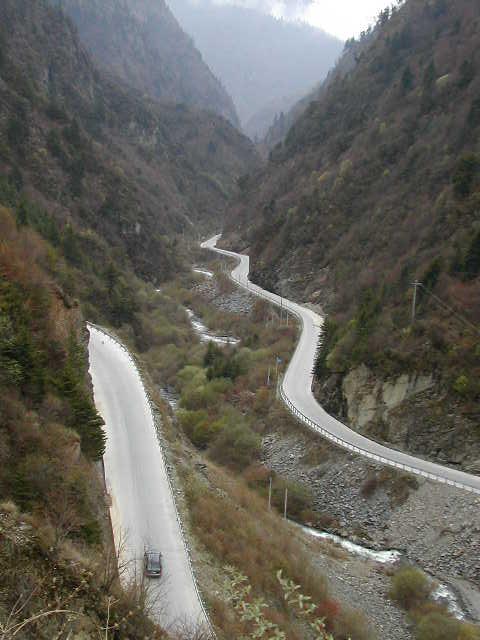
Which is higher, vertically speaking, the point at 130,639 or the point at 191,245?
the point at 130,639

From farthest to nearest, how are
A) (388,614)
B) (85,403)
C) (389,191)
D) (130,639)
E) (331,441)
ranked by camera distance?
(389,191), (331,441), (388,614), (85,403), (130,639)

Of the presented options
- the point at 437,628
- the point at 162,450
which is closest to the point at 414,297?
the point at 162,450

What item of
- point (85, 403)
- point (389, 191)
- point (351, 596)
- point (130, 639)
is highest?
point (389, 191)

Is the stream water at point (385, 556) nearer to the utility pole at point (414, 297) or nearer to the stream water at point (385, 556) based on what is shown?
the stream water at point (385, 556)

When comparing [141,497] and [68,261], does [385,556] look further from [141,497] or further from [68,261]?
[68,261]

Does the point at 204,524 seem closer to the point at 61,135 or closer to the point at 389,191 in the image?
the point at 389,191

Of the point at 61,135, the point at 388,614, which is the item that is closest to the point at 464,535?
the point at 388,614

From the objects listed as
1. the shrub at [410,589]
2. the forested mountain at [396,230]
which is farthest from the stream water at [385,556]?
the forested mountain at [396,230]
